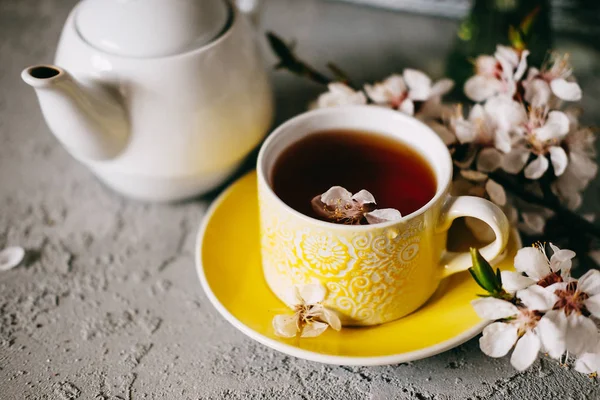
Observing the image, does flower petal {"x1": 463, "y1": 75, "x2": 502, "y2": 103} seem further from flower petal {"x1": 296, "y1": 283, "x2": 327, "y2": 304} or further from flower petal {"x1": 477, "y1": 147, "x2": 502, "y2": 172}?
flower petal {"x1": 296, "y1": 283, "x2": 327, "y2": 304}

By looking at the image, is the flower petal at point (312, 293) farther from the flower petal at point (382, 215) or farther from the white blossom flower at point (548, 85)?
the white blossom flower at point (548, 85)

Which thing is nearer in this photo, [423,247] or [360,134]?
[423,247]

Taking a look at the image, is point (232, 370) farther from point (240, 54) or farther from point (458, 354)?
point (240, 54)

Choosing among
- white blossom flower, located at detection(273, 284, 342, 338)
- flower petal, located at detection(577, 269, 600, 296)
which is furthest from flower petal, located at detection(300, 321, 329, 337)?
flower petal, located at detection(577, 269, 600, 296)

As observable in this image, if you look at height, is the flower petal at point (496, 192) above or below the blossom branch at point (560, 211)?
above

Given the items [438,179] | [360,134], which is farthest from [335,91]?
[438,179]

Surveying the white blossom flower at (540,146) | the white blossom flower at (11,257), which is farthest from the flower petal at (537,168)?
the white blossom flower at (11,257)
